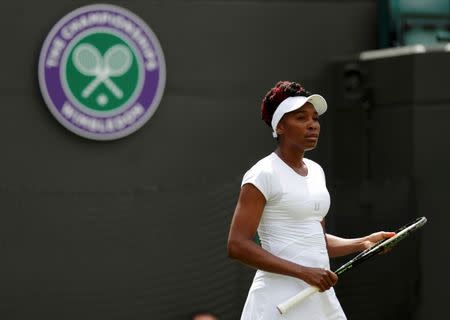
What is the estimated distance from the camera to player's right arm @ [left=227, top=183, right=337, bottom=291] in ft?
14.6

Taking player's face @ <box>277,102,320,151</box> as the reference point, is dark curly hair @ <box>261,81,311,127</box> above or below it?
above

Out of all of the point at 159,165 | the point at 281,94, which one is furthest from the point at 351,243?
the point at 159,165

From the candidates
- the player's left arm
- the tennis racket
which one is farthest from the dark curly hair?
the tennis racket

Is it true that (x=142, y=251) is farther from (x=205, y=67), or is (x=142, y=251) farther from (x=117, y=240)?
(x=205, y=67)

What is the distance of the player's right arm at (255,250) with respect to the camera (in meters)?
4.46

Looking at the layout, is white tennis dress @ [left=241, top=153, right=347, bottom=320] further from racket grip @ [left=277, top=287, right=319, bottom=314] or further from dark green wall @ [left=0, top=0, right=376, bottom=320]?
dark green wall @ [left=0, top=0, right=376, bottom=320]

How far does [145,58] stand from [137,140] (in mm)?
692

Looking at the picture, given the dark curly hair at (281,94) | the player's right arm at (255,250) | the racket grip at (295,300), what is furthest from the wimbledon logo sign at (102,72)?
the racket grip at (295,300)

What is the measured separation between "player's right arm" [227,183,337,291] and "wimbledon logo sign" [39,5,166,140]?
4.03 meters

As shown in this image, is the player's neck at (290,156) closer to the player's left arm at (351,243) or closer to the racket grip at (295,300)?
the player's left arm at (351,243)

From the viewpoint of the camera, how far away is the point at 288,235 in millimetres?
4672

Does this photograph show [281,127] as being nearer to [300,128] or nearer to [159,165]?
[300,128]

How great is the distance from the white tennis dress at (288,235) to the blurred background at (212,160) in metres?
3.78

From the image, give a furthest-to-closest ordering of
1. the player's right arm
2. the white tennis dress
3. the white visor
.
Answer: the white visor, the white tennis dress, the player's right arm
